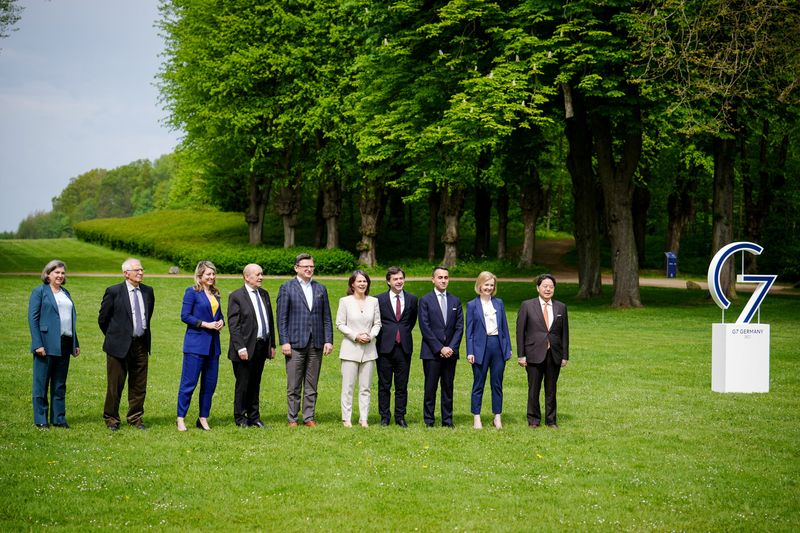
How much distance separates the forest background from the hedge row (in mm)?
2328

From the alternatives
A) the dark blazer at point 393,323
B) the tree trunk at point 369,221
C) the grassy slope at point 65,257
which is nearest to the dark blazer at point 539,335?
the dark blazer at point 393,323

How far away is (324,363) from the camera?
2112 cm

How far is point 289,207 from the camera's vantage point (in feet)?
171

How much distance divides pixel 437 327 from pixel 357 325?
1079mm

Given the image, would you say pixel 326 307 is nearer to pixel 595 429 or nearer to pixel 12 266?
pixel 595 429

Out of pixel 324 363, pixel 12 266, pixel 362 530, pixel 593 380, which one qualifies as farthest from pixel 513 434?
pixel 12 266

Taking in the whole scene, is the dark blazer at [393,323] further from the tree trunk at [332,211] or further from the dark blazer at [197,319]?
the tree trunk at [332,211]

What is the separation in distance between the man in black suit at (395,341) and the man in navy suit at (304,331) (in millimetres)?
760

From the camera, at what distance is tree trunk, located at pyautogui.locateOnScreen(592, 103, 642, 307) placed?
105 feet

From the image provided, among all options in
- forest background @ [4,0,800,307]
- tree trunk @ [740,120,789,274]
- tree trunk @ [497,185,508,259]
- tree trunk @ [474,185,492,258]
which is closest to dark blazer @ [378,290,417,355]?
forest background @ [4,0,800,307]

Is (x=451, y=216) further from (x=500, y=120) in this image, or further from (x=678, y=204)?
(x=500, y=120)

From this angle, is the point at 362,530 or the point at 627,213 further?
the point at 627,213

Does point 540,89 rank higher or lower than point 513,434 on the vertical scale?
higher

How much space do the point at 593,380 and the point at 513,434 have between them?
6.01 metres
